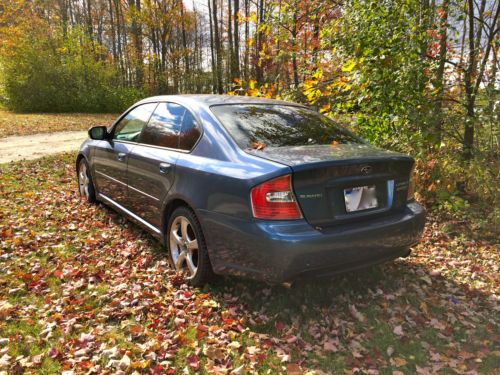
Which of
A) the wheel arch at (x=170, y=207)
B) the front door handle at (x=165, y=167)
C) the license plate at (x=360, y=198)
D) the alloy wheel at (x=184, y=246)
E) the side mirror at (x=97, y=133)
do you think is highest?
the side mirror at (x=97, y=133)

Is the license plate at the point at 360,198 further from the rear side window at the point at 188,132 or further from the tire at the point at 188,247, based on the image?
the rear side window at the point at 188,132

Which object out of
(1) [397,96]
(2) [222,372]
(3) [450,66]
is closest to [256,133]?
(2) [222,372]

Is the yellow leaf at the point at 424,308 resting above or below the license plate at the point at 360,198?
below

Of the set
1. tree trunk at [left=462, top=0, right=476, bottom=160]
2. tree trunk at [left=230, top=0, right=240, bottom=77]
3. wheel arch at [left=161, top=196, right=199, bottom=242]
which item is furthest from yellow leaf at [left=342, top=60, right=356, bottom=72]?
tree trunk at [left=230, top=0, right=240, bottom=77]

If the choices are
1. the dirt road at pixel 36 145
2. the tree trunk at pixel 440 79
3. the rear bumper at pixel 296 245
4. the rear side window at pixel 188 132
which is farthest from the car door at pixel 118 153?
the dirt road at pixel 36 145

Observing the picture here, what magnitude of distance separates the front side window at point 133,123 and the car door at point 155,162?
0.50 feet

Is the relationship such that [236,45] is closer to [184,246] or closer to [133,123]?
[133,123]

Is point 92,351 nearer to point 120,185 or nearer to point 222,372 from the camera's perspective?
point 222,372

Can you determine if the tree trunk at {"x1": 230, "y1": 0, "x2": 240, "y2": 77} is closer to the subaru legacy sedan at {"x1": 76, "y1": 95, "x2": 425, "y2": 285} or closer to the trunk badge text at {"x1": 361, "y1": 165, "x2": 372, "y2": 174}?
the subaru legacy sedan at {"x1": 76, "y1": 95, "x2": 425, "y2": 285}

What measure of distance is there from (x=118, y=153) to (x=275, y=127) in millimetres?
2071

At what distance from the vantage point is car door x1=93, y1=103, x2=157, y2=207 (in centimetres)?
448

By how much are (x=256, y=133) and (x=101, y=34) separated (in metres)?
42.7

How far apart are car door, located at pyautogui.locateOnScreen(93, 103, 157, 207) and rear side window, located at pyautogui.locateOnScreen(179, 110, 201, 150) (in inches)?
32.4

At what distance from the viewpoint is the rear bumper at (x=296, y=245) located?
269cm
